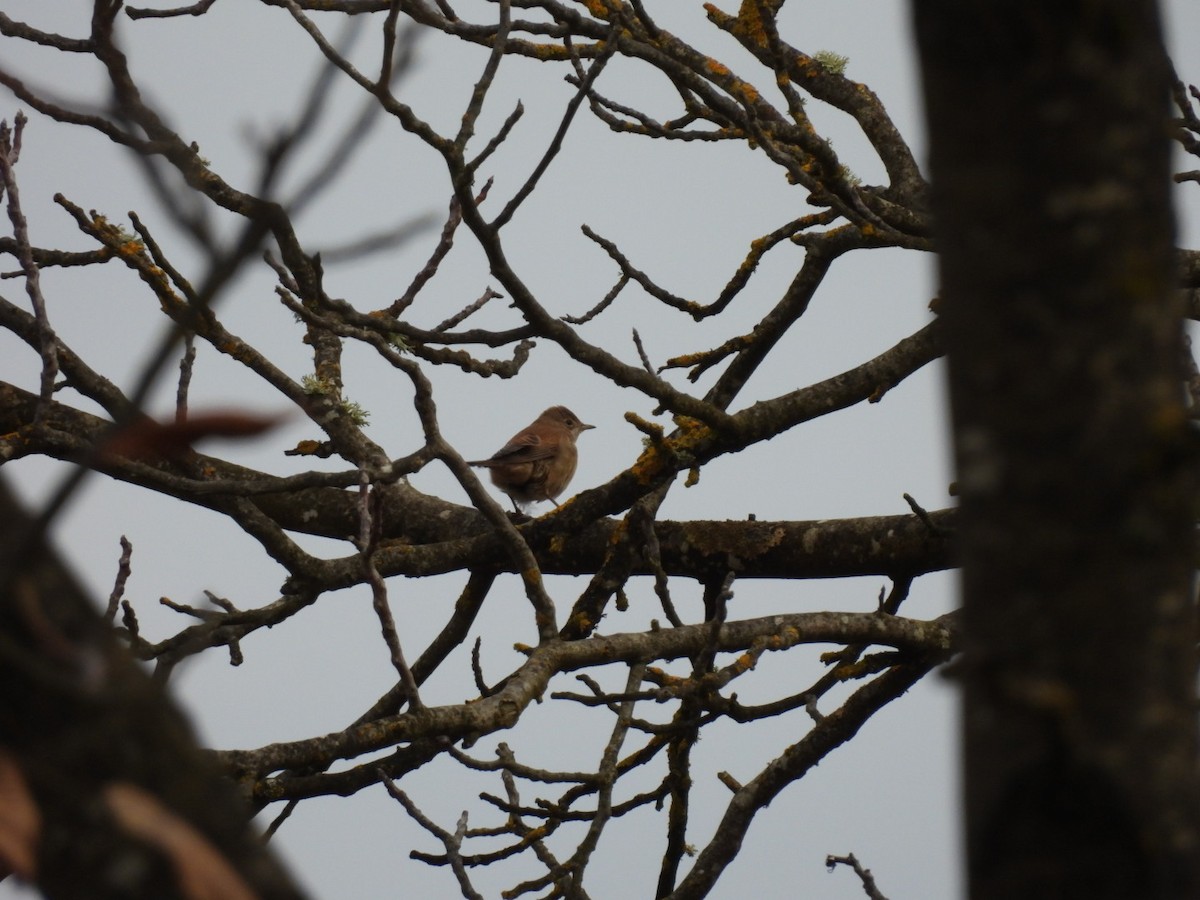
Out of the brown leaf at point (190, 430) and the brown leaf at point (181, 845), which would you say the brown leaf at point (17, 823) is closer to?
the brown leaf at point (181, 845)

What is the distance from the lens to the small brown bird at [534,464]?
9.34 metres

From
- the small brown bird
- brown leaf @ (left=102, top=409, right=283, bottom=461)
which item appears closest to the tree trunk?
brown leaf @ (left=102, top=409, right=283, bottom=461)

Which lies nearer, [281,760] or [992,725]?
[992,725]

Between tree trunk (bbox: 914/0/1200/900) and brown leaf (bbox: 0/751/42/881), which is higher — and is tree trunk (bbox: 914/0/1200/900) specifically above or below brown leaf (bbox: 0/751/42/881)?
above

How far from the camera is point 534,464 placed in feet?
31.1

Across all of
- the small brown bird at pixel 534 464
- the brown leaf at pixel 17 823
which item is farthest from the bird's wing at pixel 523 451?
the brown leaf at pixel 17 823

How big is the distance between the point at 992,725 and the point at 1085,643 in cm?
11

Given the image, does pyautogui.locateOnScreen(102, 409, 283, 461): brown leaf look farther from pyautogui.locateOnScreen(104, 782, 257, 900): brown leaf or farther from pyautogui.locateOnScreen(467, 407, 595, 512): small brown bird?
pyautogui.locateOnScreen(467, 407, 595, 512): small brown bird

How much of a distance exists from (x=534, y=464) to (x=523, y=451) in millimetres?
140

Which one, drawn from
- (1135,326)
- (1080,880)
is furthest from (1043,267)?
(1080,880)

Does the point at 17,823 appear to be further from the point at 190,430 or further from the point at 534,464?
the point at 534,464

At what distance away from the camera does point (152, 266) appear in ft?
14.4

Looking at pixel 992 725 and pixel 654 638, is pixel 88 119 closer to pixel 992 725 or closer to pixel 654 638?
pixel 654 638

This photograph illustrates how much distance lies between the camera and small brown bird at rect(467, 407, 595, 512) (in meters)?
A: 9.34
